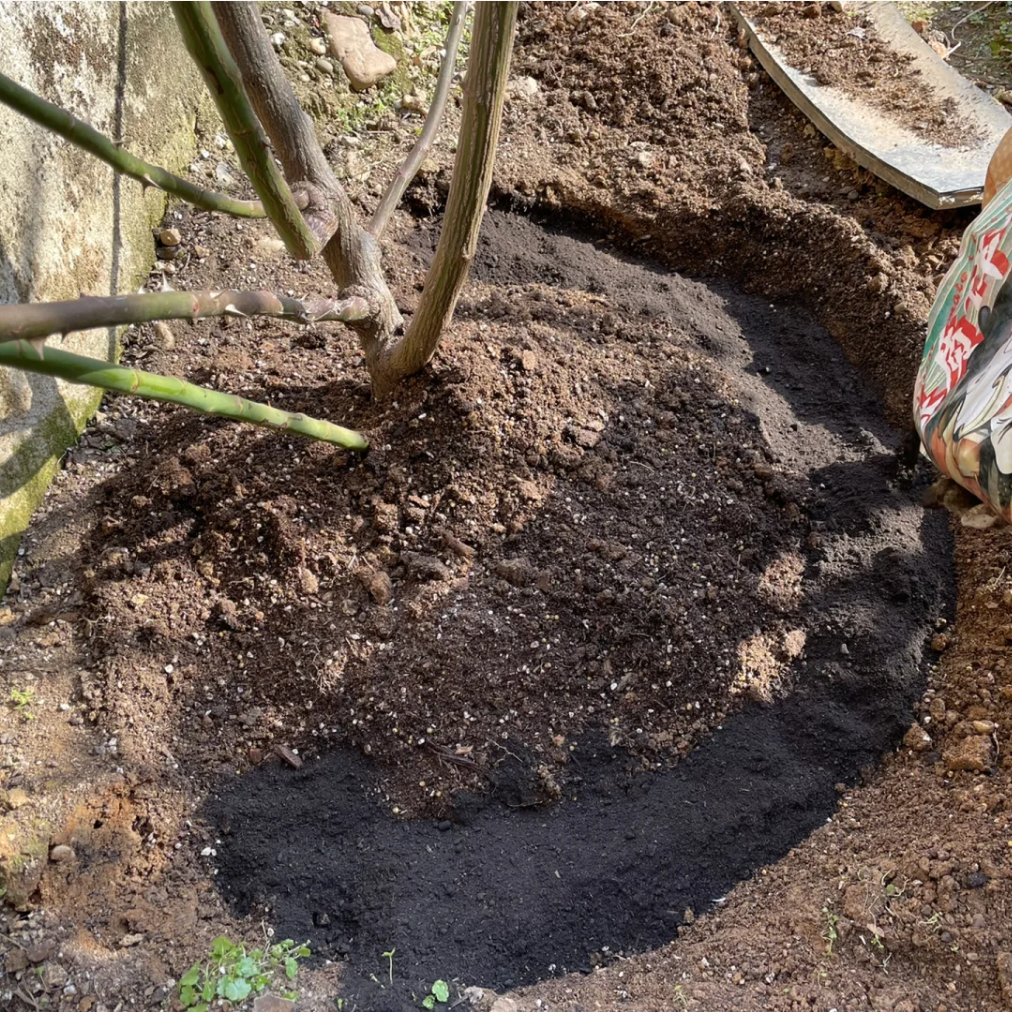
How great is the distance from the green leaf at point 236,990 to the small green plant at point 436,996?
29 cm

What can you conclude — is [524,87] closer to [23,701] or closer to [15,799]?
[23,701]

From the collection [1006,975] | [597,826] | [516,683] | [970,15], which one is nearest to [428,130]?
[516,683]

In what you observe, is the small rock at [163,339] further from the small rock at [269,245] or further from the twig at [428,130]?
the twig at [428,130]

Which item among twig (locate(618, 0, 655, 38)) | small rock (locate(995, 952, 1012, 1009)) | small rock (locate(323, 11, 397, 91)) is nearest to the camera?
small rock (locate(995, 952, 1012, 1009))

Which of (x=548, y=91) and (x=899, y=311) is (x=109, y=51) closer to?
(x=548, y=91)

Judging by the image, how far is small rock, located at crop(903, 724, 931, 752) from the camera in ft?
5.32

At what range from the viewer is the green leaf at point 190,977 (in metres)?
1.26

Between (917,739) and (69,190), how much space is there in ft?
7.30

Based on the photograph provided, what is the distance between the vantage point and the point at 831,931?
1.33 m

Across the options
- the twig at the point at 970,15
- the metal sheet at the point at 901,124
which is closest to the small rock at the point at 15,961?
the metal sheet at the point at 901,124

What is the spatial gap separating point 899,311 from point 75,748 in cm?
226

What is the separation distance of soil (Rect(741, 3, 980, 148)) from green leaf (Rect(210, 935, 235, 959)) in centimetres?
290

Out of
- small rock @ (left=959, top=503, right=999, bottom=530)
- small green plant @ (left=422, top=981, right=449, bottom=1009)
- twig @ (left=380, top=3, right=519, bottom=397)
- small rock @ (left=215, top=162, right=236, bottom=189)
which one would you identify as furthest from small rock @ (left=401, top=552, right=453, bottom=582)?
small rock @ (left=215, top=162, right=236, bottom=189)

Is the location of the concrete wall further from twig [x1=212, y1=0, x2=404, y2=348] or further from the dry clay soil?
twig [x1=212, y1=0, x2=404, y2=348]
